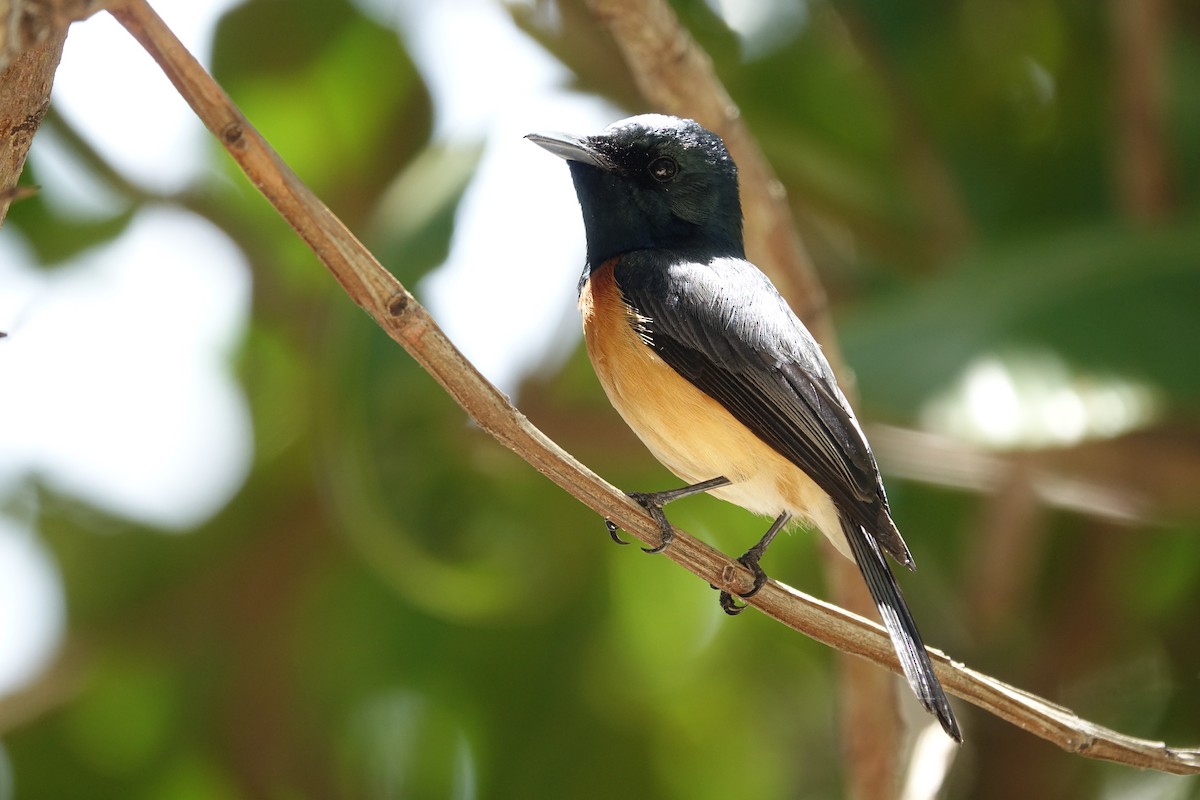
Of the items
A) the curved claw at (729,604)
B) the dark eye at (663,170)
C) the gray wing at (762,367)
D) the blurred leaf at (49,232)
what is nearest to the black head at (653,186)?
the dark eye at (663,170)

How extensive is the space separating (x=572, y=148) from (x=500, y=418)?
1717 millimetres

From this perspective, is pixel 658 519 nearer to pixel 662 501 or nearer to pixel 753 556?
pixel 662 501

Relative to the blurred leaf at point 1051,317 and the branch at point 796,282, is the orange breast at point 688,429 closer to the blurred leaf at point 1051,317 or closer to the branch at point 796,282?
the branch at point 796,282

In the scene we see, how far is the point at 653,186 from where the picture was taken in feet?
12.3

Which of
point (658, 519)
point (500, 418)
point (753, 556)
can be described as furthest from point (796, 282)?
point (500, 418)

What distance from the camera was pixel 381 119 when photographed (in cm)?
557

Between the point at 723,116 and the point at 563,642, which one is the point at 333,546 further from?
the point at 723,116

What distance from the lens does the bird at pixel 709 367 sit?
10.5ft

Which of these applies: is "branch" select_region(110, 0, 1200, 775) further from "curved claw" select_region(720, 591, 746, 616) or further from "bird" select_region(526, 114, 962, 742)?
"curved claw" select_region(720, 591, 746, 616)

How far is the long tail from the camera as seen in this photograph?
252 centimetres

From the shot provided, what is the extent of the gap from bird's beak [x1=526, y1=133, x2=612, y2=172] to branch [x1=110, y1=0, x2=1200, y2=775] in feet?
4.75

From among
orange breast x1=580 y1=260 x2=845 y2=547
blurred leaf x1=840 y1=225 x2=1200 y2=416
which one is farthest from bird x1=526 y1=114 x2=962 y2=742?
blurred leaf x1=840 y1=225 x2=1200 y2=416

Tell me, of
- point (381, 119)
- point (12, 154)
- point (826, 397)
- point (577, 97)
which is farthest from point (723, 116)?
point (381, 119)

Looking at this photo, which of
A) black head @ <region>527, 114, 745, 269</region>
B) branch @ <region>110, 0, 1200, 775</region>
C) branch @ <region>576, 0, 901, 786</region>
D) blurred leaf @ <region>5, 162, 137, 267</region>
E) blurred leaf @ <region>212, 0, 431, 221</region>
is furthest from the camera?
blurred leaf @ <region>212, 0, 431, 221</region>
